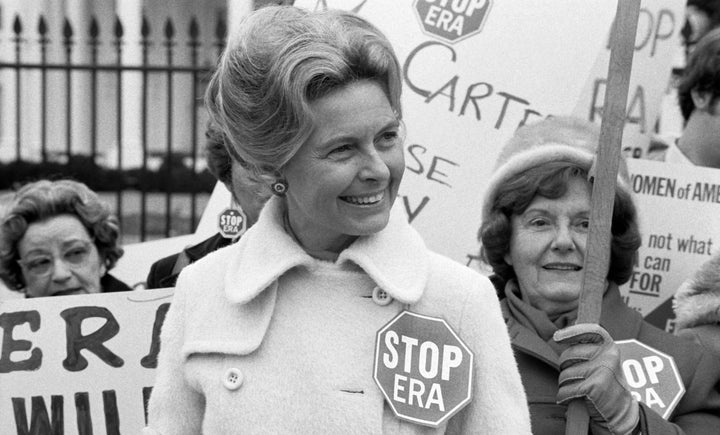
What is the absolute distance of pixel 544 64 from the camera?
12.7ft

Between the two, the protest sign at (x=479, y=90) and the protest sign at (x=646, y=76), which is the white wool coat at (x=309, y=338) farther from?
the protest sign at (x=646, y=76)

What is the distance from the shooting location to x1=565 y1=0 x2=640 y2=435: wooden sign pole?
7.72 feet

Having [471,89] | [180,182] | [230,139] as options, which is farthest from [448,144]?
[180,182]

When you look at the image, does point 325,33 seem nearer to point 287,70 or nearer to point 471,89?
point 287,70

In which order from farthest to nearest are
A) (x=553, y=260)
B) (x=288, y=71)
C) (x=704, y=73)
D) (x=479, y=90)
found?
(x=704, y=73) < (x=479, y=90) < (x=553, y=260) < (x=288, y=71)

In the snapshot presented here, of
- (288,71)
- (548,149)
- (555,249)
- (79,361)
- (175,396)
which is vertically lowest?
(79,361)

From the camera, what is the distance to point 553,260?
3090 millimetres

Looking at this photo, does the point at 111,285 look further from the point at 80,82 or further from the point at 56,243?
the point at 80,82

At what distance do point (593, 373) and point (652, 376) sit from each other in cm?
55

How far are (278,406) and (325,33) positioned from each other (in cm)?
66

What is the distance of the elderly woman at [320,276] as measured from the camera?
212cm

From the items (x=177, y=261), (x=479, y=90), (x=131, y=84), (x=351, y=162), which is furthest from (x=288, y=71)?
(x=131, y=84)

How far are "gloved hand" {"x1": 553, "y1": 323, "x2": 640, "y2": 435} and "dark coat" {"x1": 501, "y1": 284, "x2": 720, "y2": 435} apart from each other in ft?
1.15

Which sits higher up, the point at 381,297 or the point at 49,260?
the point at 381,297
